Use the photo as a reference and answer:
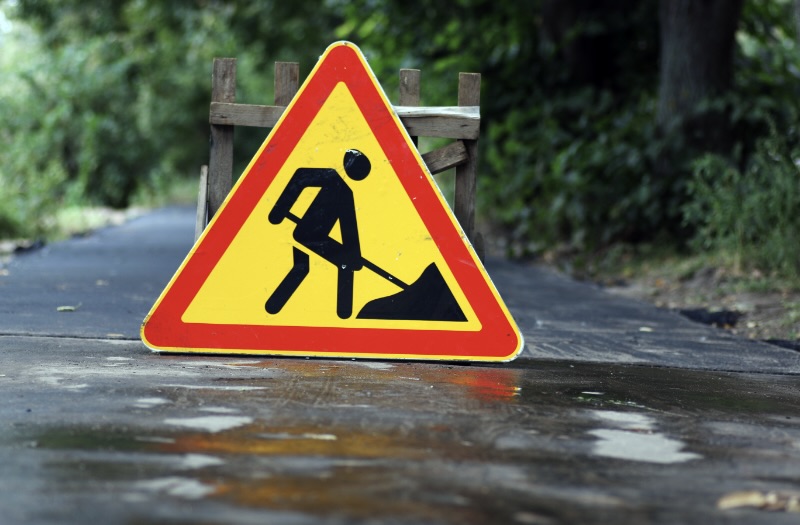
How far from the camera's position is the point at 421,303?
5570mm

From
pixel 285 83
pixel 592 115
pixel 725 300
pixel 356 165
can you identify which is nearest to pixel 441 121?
pixel 356 165

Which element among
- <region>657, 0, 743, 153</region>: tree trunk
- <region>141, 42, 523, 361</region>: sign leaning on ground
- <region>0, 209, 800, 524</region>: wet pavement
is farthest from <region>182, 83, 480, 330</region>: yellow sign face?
<region>657, 0, 743, 153</region>: tree trunk

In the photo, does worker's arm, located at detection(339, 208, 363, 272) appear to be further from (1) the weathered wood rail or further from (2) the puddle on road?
(2) the puddle on road

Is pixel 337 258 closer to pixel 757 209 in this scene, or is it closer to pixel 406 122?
pixel 406 122

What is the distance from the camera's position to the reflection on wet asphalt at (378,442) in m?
3.20

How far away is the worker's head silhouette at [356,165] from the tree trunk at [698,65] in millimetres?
7121

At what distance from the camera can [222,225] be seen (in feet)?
18.4

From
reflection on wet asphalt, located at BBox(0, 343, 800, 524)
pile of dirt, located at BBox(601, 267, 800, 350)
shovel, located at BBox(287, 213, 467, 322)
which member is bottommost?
reflection on wet asphalt, located at BBox(0, 343, 800, 524)

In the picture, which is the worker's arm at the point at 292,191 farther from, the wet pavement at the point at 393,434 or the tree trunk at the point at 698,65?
the tree trunk at the point at 698,65

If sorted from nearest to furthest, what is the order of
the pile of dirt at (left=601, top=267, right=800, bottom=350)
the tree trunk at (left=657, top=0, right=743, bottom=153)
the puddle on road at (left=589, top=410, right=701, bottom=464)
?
the puddle on road at (left=589, top=410, right=701, bottom=464), the pile of dirt at (left=601, top=267, right=800, bottom=350), the tree trunk at (left=657, top=0, right=743, bottom=153)

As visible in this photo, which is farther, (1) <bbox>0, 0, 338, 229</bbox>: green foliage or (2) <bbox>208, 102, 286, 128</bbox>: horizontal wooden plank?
(1) <bbox>0, 0, 338, 229</bbox>: green foliage

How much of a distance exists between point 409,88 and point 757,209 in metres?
4.99

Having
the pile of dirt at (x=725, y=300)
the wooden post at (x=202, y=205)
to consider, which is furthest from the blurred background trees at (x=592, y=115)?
the wooden post at (x=202, y=205)

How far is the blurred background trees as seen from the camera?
1139 cm
